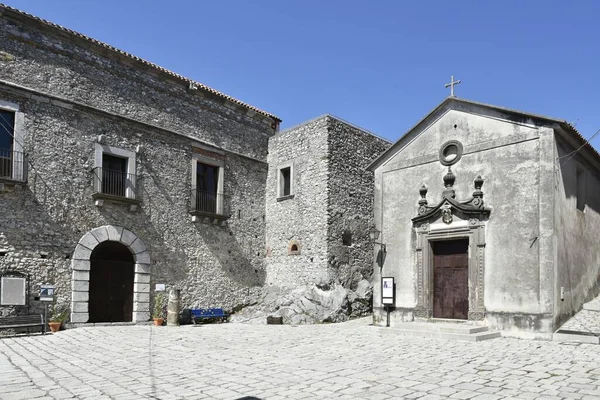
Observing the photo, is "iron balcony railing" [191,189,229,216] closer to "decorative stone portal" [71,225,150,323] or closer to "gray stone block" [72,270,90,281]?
"decorative stone portal" [71,225,150,323]

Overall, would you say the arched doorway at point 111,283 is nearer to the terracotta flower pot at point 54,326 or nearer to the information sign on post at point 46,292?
the terracotta flower pot at point 54,326

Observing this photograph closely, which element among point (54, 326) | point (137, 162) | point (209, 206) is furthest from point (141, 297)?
point (137, 162)

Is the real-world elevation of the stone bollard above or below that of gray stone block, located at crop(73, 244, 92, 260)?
below

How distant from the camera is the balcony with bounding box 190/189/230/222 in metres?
16.9

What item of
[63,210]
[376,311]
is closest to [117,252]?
[63,210]

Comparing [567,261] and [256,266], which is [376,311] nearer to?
[567,261]

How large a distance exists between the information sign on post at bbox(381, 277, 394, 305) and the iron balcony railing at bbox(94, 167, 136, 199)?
827 centimetres

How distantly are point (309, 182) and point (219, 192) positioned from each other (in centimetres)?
343

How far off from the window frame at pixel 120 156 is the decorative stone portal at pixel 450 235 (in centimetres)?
884

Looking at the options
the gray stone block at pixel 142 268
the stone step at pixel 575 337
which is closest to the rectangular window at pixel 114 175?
the gray stone block at pixel 142 268

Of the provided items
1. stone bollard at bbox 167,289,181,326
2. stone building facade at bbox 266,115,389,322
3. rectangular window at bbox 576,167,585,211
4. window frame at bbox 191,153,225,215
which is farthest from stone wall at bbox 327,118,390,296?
rectangular window at bbox 576,167,585,211

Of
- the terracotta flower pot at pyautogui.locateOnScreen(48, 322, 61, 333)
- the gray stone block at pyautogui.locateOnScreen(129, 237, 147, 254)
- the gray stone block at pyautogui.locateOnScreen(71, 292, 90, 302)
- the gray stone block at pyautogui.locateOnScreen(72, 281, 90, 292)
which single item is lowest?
the terracotta flower pot at pyautogui.locateOnScreen(48, 322, 61, 333)

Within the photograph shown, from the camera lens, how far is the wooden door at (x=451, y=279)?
12266 mm

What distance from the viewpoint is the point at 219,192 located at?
17797 mm
